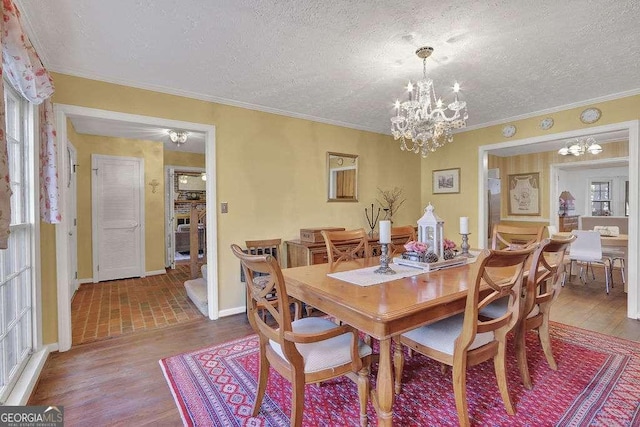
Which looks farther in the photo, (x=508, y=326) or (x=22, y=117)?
(x=22, y=117)

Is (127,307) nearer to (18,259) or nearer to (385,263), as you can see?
(18,259)

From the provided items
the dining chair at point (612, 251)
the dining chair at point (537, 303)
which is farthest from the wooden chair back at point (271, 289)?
the dining chair at point (612, 251)

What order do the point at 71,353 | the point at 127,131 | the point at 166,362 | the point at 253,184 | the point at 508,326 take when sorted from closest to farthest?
the point at 508,326, the point at 166,362, the point at 71,353, the point at 253,184, the point at 127,131

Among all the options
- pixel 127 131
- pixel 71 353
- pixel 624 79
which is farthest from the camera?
pixel 127 131

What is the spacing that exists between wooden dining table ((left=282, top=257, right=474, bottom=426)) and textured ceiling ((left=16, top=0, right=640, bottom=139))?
5.28ft

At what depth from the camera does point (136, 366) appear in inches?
88.4

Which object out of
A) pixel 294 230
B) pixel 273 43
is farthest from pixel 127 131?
pixel 273 43

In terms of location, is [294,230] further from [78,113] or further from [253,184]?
[78,113]

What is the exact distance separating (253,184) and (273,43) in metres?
1.65

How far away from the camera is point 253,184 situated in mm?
3479

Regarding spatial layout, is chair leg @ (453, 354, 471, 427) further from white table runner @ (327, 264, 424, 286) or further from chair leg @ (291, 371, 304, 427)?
chair leg @ (291, 371, 304, 427)

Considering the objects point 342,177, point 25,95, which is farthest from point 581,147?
point 25,95

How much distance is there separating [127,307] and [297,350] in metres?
3.05

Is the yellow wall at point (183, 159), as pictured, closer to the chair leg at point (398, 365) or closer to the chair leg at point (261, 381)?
the chair leg at point (261, 381)
